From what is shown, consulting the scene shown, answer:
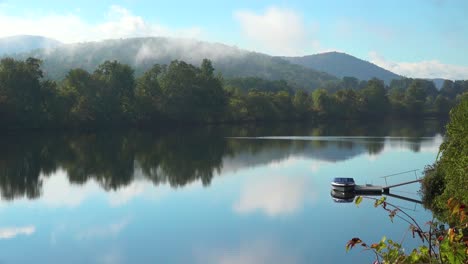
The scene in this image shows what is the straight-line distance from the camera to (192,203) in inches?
1839

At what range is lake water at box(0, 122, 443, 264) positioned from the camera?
32906 mm

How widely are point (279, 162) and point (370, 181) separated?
1837cm

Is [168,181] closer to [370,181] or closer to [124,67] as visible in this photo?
[370,181]

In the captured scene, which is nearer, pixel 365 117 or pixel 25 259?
pixel 25 259

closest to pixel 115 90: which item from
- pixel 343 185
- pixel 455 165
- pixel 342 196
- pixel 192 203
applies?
pixel 192 203

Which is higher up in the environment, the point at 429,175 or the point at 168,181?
the point at 429,175

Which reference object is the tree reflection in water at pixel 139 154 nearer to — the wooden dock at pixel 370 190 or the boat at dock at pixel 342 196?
the boat at dock at pixel 342 196

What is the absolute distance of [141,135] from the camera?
113 metres

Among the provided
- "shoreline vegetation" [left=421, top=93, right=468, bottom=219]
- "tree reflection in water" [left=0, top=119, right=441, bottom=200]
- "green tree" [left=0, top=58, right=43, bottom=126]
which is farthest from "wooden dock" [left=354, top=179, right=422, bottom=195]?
"green tree" [left=0, top=58, right=43, bottom=126]

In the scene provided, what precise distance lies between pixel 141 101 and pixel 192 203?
95114mm

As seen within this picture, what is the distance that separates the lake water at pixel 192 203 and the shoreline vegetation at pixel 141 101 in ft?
89.8

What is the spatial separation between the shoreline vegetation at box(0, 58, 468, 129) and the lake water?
2737 centimetres

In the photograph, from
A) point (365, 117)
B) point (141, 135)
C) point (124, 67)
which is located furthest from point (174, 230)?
point (365, 117)

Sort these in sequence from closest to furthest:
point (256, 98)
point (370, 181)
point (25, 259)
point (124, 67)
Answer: point (25, 259), point (370, 181), point (124, 67), point (256, 98)
